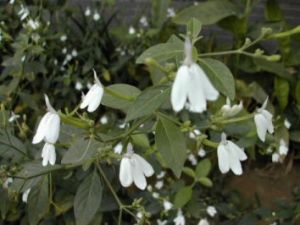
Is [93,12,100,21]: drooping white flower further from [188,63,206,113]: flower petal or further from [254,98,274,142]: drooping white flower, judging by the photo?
[188,63,206,113]: flower petal

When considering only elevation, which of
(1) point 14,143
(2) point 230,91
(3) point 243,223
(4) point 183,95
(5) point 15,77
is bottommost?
(3) point 243,223

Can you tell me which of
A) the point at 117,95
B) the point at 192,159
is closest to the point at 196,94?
the point at 117,95

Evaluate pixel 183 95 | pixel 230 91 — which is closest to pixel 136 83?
pixel 230 91

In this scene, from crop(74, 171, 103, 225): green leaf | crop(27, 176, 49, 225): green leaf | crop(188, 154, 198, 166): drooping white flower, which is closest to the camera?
crop(74, 171, 103, 225): green leaf

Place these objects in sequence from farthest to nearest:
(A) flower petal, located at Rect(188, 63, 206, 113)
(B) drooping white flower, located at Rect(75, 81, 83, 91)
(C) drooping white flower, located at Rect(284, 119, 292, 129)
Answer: (B) drooping white flower, located at Rect(75, 81, 83, 91) < (C) drooping white flower, located at Rect(284, 119, 292, 129) < (A) flower petal, located at Rect(188, 63, 206, 113)

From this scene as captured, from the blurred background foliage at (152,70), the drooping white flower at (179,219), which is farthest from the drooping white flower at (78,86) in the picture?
the drooping white flower at (179,219)

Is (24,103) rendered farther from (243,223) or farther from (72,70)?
(243,223)

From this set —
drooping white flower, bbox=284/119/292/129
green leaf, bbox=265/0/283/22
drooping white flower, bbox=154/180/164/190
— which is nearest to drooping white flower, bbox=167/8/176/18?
green leaf, bbox=265/0/283/22
